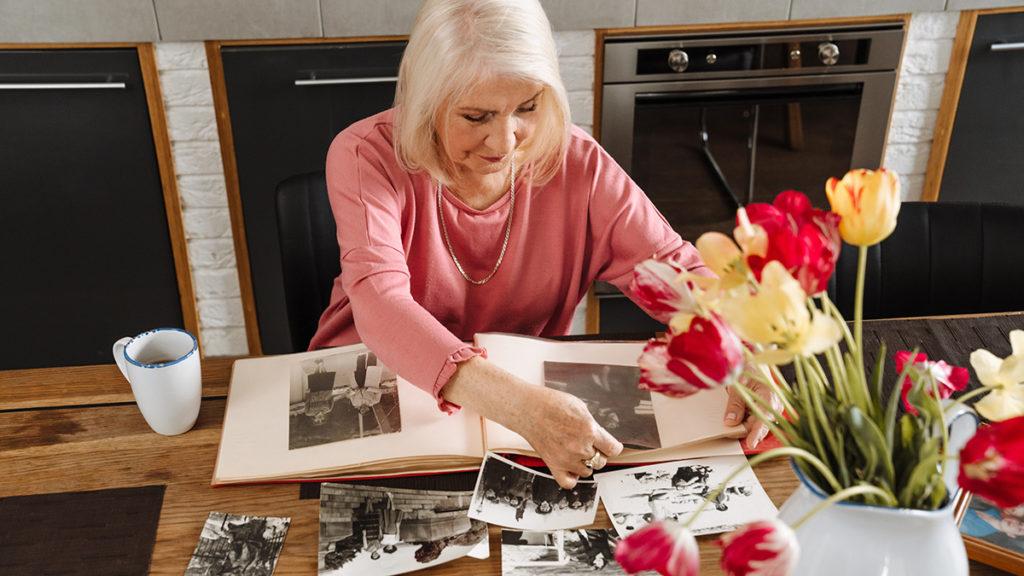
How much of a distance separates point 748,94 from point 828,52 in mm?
218

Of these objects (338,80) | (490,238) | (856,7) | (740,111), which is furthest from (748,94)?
(490,238)

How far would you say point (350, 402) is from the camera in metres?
1.15

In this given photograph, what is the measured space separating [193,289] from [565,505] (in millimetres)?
1702

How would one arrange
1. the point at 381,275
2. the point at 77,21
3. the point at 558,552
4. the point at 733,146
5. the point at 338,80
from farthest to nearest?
the point at 733,146 < the point at 338,80 < the point at 77,21 < the point at 381,275 < the point at 558,552

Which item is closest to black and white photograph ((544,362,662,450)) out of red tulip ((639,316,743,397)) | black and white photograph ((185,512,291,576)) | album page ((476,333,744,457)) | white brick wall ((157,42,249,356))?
album page ((476,333,744,457))

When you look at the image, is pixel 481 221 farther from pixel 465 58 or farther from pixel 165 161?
pixel 165 161

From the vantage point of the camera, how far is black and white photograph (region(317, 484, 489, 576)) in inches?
36.5

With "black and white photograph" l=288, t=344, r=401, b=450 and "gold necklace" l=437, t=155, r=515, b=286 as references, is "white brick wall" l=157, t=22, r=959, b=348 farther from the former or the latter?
"black and white photograph" l=288, t=344, r=401, b=450

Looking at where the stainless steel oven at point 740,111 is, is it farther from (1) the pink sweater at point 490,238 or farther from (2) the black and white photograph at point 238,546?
(2) the black and white photograph at point 238,546

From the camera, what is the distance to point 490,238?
1.48 m

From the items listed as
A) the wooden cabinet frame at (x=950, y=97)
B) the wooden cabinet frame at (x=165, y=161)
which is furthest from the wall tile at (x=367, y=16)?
the wooden cabinet frame at (x=950, y=97)

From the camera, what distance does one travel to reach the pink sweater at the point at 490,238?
4.44 feet

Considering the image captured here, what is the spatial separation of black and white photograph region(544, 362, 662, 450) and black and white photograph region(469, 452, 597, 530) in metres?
A: 0.09

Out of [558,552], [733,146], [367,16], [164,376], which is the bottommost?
[558,552]
